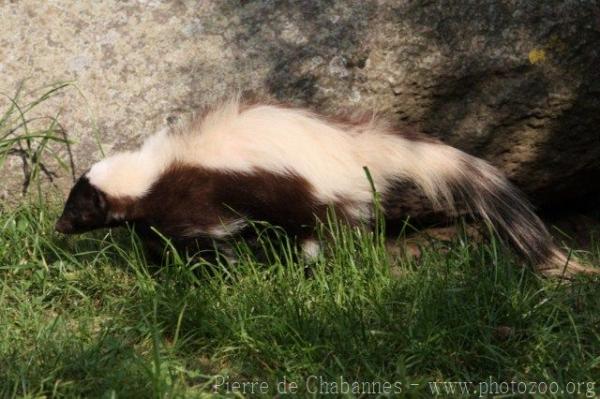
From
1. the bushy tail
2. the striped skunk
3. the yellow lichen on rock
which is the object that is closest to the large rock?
the yellow lichen on rock

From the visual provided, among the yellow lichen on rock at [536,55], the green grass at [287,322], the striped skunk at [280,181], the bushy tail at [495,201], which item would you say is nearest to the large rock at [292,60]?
the yellow lichen on rock at [536,55]

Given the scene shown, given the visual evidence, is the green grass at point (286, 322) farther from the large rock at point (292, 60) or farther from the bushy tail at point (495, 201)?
the large rock at point (292, 60)

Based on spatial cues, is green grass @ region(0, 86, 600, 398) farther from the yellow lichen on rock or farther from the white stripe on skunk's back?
the yellow lichen on rock

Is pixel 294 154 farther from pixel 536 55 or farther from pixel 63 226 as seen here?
pixel 536 55

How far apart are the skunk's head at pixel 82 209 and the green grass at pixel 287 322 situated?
162mm

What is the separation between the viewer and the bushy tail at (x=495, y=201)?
16.0 feet

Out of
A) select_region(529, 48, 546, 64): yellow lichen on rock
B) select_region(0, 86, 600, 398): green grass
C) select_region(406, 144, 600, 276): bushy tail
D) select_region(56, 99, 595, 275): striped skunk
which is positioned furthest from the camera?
select_region(529, 48, 546, 64): yellow lichen on rock

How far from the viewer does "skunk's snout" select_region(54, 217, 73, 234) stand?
4.93 meters

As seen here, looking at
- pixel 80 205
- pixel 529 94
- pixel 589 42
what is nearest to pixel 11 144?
pixel 80 205

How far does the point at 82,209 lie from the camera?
4.96 meters

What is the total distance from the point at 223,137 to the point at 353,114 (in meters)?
0.73

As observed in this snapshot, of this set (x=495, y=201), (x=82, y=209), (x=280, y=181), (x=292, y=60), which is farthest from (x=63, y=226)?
(x=495, y=201)

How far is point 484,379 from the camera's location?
149 inches

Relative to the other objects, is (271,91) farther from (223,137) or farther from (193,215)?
(193,215)
